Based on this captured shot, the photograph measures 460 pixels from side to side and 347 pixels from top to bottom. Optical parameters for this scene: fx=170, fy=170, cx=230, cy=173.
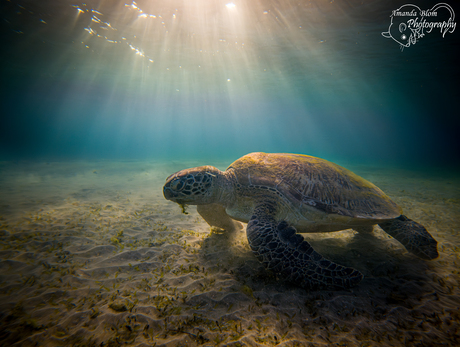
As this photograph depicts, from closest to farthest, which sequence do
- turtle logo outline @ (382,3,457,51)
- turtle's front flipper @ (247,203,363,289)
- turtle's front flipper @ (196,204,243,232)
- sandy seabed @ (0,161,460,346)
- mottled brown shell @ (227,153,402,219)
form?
sandy seabed @ (0,161,460,346) → turtle's front flipper @ (247,203,363,289) → mottled brown shell @ (227,153,402,219) → turtle's front flipper @ (196,204,243,232) → turtle logo outline @ (382,3,457,51)

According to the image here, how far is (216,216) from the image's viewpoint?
380 centimetres

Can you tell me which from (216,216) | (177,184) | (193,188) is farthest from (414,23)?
(177,184)

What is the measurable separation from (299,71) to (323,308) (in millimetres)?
24679

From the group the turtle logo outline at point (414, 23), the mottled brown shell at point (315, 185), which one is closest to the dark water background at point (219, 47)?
the turtle logo outline at point (414, 23)

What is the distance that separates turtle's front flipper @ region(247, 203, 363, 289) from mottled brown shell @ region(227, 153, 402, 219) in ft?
2.34

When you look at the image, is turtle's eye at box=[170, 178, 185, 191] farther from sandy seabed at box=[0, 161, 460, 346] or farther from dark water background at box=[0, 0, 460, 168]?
dark water background at box=[0, 0, 460, 168]

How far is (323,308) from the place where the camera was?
2033mm

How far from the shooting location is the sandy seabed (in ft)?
5.67

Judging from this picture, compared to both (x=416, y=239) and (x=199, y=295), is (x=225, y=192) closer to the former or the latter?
(x=199, y=295)

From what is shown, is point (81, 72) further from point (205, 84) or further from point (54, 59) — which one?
point (205, 84)

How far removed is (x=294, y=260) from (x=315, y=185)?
1.46m

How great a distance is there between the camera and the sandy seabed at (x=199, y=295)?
173 centimetres

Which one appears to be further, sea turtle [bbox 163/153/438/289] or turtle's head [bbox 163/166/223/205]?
turtle's head [bbox 163/166/223/205]

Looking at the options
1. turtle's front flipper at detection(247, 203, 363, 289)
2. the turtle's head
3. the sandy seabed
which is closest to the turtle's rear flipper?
the sandy seabed
